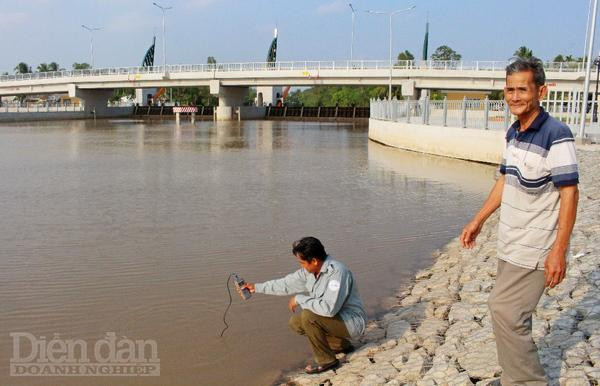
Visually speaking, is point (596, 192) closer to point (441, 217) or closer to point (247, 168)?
point (441, 217)

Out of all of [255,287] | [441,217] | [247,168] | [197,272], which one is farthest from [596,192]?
[247,168]

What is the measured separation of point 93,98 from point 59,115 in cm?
626

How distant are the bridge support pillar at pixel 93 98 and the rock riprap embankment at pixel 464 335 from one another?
65.0 metres

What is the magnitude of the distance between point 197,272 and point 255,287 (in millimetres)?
2600

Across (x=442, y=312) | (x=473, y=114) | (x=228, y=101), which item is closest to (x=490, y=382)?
(x=442, y=312)

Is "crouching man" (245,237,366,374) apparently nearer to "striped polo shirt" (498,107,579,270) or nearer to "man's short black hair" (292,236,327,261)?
"man's short black hair" (292,236,327,261)

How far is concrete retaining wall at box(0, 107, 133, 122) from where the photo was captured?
56594 mm

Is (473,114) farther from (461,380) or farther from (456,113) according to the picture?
(461,380)

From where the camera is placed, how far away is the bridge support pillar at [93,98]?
6536cm

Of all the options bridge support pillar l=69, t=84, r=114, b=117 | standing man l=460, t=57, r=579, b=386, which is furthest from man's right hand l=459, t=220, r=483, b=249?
bridge support pillar l=69, t=84, r=114, b=117

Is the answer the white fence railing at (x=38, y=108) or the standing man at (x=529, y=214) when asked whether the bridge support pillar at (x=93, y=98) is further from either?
the standing man at (x=529, y=214)

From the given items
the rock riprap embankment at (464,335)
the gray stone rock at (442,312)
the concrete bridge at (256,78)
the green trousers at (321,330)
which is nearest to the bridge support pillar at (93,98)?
the concrete bridge at (256,78)

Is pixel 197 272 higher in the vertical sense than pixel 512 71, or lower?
lower

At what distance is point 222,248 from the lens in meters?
8.27
